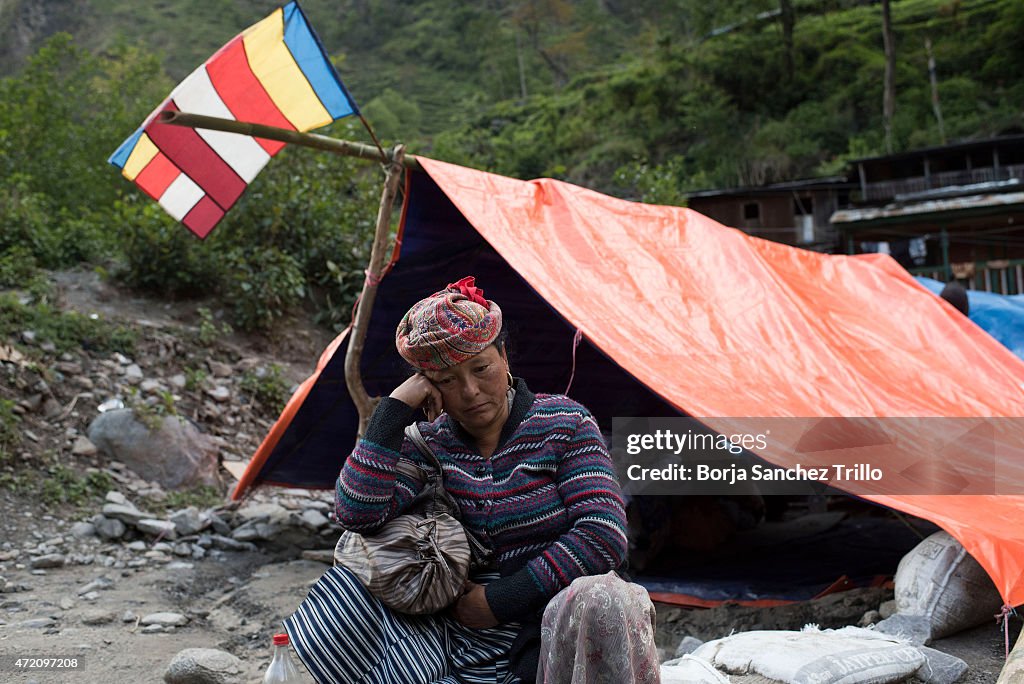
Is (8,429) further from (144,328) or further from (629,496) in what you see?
(629,496)

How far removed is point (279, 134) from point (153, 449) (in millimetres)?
2813

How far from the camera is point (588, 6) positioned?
44.4 m

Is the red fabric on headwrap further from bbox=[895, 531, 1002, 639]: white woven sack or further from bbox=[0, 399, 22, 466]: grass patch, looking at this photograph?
bbox=[0, 399, 22, 466]: grass patch

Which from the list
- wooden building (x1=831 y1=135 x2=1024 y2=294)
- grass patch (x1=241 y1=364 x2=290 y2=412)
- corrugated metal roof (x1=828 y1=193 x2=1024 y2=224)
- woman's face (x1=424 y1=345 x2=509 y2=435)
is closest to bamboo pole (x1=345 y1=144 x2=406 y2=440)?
woman's face (x1=424 y1=345 x2=509 y2=435)

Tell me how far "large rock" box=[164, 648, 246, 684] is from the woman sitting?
1010mm

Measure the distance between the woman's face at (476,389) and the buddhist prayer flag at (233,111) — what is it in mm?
1947

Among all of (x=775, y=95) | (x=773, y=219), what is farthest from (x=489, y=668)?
(x=775, y=95)

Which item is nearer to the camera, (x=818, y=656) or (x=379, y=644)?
(x=379, y=644)

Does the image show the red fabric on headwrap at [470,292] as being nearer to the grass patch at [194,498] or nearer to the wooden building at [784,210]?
the grass patch at [194,498]

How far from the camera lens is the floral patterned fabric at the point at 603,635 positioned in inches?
54.8

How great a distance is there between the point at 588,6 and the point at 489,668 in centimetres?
4642

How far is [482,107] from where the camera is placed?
37.5 meters

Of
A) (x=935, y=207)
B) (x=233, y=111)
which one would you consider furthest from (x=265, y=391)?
(x=935, y=207)

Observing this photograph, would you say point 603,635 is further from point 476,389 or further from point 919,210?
point 919,210
